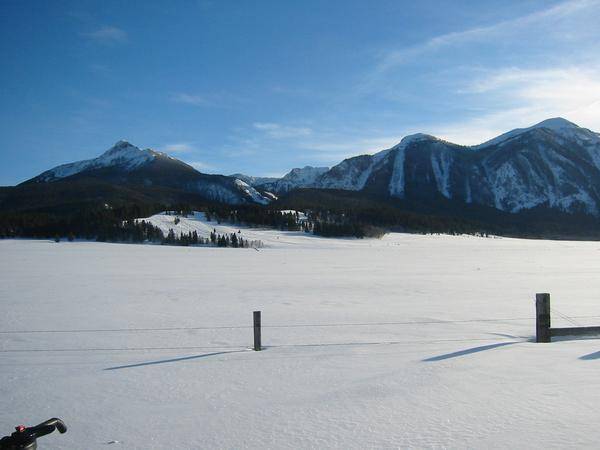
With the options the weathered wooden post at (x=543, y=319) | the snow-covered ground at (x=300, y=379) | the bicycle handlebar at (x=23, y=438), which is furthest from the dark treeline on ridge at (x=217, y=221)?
the bicycle handlebar at (x=23, y=438)

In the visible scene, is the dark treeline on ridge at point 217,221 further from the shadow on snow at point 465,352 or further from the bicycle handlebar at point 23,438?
the bicycle handlebar at point 23,438

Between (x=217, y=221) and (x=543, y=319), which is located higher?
(x=217, y=221)

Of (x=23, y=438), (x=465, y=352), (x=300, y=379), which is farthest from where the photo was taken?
(x=465, y=352)

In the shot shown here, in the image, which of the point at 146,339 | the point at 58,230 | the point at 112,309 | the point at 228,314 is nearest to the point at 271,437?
the point at 146,339

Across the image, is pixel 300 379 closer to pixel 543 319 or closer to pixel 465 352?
pixel 465 352

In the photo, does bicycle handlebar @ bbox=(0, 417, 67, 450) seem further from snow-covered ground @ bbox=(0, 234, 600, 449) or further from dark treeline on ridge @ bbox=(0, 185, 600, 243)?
dark treeline on ridge @ bbox=(0, 185, 600, 243)

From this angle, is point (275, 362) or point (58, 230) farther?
point (58, 230)

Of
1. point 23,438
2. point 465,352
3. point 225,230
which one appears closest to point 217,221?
point 225,230

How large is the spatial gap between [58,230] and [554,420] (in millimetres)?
143882

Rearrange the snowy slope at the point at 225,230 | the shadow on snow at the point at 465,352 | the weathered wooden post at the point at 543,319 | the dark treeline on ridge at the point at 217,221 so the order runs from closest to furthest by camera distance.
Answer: the shadow on snow at the point at 465,352 < the weathered wooden post at the point at 543,319 < the dark treeline on ridge at the point at 217,221 < the snowy slope at the point at 225,230

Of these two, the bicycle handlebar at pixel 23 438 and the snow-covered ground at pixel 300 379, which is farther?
the snow-covered ground at pixel 300 379

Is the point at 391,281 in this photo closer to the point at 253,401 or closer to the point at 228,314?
the point at 228,314

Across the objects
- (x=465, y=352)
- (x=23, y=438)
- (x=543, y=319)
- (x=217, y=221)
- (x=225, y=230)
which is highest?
(x=217, y=221)

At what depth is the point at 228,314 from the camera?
16.8 metres
